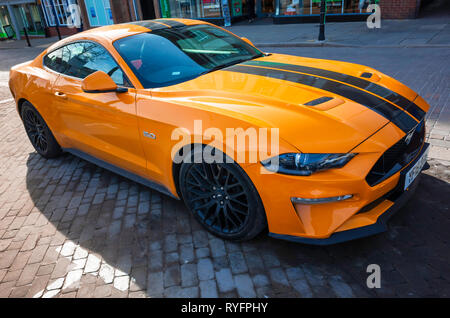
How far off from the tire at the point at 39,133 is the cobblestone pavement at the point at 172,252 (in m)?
0.73

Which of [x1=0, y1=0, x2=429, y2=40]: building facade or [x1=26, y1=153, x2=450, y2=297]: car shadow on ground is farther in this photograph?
[x1=0, y1=0, x2=429, y2=40]: building facade

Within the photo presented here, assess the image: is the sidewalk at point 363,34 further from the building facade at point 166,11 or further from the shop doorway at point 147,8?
the shop doorway at point 147,8

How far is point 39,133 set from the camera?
4.86 metres

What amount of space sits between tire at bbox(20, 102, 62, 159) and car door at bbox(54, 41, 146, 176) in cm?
60

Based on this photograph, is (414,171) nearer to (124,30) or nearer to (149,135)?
(149,135)

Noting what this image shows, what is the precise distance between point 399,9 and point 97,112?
1421 centimetres

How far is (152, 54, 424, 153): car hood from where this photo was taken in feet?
7.89

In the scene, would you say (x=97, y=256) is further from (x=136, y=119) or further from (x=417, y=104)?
(x=417, y=104)

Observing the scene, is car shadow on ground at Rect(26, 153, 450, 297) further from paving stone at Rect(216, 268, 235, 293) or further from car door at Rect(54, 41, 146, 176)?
car door at Rect(54, 41, 146, 176)

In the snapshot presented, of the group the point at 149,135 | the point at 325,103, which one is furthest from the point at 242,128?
the point at 149,135

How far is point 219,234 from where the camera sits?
300cm

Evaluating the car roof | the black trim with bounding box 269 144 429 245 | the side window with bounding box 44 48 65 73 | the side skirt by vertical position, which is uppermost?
the car roof

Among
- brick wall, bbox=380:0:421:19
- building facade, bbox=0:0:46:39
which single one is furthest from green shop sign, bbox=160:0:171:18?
brick wall, bbox=380:0:421:19
